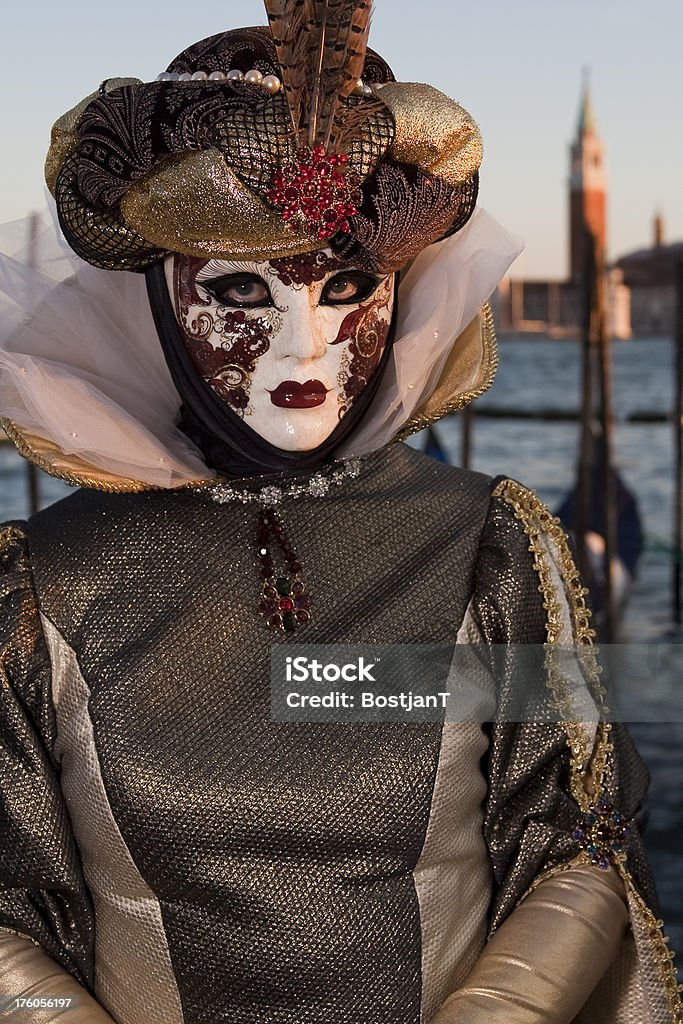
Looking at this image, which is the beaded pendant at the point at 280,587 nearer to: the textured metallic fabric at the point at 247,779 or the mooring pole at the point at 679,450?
the textured metallic fabric at the point at 247,779

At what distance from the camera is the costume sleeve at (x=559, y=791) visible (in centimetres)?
175

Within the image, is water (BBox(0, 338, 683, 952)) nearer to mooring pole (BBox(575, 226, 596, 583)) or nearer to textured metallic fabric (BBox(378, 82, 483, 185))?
mooring pole (BBox(575, 226, 596, 583))

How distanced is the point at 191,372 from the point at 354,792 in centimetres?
59

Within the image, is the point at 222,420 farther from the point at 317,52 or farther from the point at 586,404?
the point at 586,404

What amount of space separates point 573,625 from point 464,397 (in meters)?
0.36

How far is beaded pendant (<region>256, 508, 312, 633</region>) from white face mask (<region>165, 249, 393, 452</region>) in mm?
123

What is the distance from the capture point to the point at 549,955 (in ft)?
5.38

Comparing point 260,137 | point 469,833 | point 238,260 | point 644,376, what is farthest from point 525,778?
point 644,376

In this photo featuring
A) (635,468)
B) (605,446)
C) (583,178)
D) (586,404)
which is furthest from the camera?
(583,178)

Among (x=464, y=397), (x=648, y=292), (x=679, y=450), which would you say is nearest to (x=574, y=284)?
(x=648, y=292)

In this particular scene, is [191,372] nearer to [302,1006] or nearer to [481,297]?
[481,297]

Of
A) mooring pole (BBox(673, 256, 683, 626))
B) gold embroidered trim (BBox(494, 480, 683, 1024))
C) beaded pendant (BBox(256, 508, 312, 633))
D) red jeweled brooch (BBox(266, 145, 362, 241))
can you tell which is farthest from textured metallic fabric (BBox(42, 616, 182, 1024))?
mooring pole (BBox(673, 256, 683, 626))

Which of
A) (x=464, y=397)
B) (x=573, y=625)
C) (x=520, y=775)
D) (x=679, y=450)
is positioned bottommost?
(x=679, y=450)

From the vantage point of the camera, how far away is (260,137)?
1.57 metres
